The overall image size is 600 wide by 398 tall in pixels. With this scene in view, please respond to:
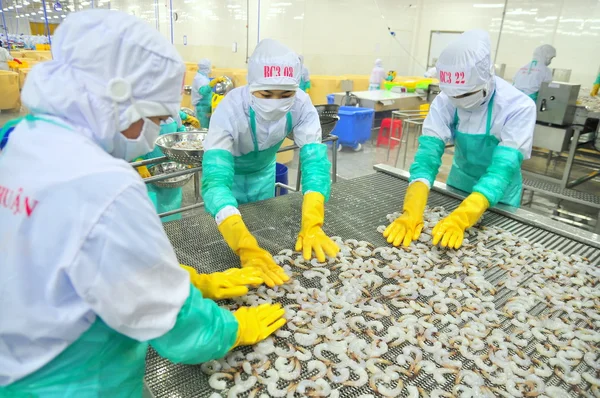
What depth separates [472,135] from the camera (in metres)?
2.83

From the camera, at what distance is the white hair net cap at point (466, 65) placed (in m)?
2.41

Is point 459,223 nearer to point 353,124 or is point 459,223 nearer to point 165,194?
point 165,194

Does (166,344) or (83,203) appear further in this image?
(166,344)

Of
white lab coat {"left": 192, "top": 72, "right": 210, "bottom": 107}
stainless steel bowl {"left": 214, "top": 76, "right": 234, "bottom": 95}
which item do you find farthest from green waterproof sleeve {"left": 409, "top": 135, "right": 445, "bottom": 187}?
white lab coat {"left": 192, "top": 72, "right": 210, "bottom": 107}

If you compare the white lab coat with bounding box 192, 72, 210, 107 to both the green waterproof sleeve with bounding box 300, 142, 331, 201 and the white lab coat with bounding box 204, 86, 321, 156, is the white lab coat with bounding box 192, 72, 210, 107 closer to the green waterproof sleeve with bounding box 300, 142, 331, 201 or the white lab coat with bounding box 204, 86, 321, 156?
the white lab coat with bounding box 204, 86, 321, 156

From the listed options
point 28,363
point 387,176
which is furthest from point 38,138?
point 387,176

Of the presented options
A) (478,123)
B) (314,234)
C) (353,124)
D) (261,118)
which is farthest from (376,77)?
(314,234)

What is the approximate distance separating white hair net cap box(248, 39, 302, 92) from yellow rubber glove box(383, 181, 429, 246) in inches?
41.1

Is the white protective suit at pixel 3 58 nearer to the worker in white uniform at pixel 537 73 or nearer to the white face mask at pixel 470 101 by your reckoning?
the white face mask at pixel 470 101

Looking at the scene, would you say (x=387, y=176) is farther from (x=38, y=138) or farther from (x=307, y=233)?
(x=38, y=138)

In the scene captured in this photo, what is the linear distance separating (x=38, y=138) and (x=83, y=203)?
8.0 inches

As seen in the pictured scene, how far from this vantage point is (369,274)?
2.02 meters

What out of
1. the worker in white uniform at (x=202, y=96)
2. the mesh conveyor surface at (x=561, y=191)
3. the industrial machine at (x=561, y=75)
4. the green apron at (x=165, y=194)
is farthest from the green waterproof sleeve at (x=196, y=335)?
the industrial machine at (x=561, y=75)

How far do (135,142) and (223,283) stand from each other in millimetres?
859
